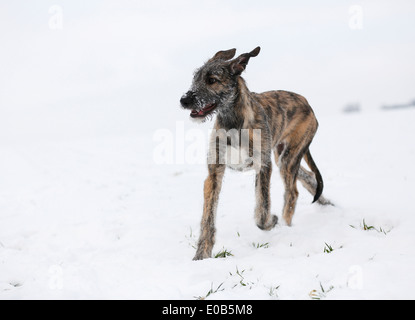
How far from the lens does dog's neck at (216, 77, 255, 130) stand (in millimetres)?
4496

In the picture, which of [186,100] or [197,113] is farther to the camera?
[197,113]

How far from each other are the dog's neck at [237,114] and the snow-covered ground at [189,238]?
58.8 inches

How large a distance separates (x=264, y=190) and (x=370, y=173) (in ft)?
17.6

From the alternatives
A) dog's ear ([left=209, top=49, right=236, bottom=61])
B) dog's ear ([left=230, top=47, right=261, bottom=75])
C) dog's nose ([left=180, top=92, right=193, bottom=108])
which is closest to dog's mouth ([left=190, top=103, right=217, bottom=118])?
dog's nose ([left=180, top=92, right=193, bottom=108])

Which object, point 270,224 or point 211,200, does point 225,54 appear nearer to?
point 211,200

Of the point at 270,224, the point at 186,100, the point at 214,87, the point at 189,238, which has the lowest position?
the point at 189,238

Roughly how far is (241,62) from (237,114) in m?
0.62

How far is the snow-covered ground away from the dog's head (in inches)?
67.4

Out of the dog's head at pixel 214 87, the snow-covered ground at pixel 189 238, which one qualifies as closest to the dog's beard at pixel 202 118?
the dog's head at pixel 214 87

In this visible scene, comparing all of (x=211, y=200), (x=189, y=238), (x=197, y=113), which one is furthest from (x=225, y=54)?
(x=189, y=238)

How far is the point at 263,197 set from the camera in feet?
15.8

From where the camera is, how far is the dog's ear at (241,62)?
175 inches

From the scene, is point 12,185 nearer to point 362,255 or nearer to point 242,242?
point 242,242

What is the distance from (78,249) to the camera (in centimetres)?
493
